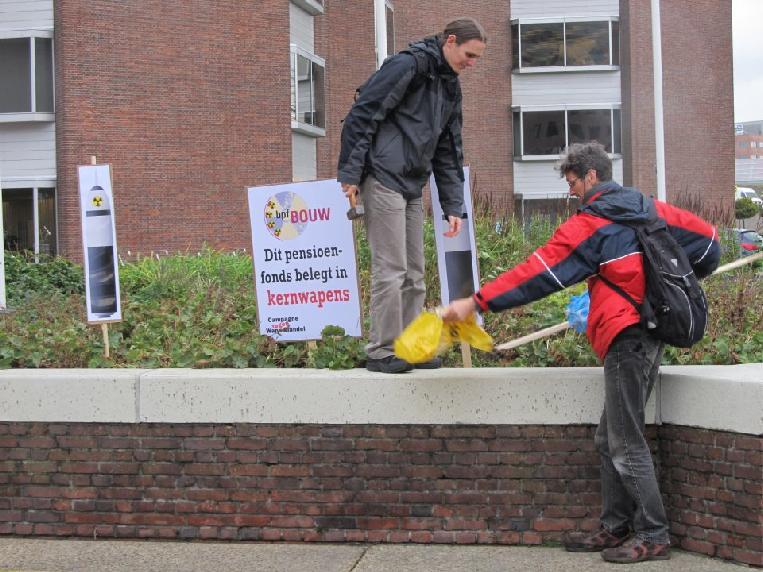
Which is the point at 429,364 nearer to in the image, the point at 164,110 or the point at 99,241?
the point at 99,241

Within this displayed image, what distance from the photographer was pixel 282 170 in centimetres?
2536

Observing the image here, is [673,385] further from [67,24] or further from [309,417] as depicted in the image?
[67,24]

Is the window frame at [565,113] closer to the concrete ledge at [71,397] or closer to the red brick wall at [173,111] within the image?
the red brick wall at [173,111]

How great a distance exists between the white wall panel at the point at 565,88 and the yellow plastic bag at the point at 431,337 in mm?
32182

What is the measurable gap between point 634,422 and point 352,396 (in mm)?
1503

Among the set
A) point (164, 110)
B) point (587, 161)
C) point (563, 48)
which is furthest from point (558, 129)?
point (587, 161)

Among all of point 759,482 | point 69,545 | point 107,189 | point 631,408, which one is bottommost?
point 69,545

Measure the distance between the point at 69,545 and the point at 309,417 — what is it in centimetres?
153

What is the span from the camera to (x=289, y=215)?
6812 mm

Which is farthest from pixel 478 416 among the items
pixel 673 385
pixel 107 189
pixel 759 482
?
pixel 107 189

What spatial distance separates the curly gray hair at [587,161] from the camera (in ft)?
17.2

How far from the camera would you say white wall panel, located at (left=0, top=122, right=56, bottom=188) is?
23141mm

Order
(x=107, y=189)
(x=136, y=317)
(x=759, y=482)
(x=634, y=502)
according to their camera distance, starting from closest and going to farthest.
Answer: (x=759, y=482)
(x=634, y=502)
(x=107, y=189)
(x=136, y=317)

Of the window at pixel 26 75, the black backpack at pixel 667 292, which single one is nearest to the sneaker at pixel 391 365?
the black backpack at pixel 667 292
